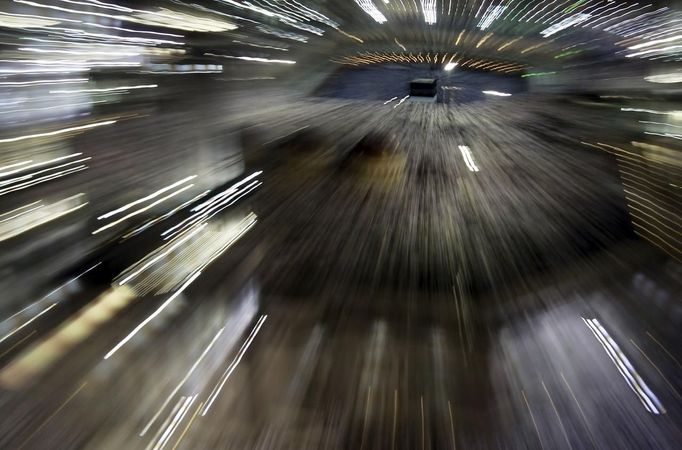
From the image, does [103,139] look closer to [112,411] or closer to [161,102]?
[161,102]

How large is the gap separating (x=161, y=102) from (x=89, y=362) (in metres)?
3.29

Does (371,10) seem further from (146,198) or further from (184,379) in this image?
(184,379)

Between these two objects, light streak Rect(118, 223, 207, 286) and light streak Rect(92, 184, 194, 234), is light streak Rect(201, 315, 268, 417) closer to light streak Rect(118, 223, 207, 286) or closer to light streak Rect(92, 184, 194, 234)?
light streak Rect(118, 223, 207, 286)

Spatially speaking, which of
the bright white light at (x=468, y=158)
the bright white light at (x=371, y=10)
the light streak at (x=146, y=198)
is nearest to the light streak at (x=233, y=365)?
the light streak at (x=146, y=198)

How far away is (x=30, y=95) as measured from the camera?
3.47m

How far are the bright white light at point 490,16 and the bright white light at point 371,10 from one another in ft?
5.72

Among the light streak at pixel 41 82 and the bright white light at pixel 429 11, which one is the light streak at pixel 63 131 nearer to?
the light streak at pixel 41 82

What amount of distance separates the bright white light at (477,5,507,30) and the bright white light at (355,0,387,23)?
1744mm

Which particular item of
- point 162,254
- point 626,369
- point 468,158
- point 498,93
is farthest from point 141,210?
point 498,93

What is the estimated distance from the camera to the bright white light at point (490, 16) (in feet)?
33.1

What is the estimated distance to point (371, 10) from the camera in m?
10.2

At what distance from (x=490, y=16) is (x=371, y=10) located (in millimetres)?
2129

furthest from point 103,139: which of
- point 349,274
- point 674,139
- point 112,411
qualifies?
point 674,139

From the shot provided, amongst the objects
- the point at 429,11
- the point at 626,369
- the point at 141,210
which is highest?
the point at 429,11
